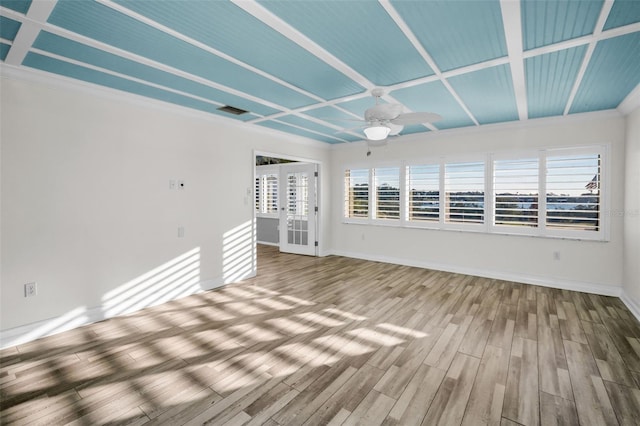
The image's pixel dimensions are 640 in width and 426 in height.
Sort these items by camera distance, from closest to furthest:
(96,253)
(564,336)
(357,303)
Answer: (564,336) → (96,253) → (357,303)

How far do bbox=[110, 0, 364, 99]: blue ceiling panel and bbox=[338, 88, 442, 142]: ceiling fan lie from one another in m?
0.43

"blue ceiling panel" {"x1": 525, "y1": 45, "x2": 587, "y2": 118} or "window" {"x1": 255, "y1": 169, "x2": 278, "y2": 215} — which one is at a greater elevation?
"blue ceiling panel" {"x1": 525, "y1": 45, "x2": 587, "y2": 118}

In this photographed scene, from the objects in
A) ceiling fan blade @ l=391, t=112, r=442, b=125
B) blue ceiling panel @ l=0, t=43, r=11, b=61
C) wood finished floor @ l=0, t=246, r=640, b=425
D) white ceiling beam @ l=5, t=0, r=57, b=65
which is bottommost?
wood finished floor @ l=0, t=246, r=640, b=425

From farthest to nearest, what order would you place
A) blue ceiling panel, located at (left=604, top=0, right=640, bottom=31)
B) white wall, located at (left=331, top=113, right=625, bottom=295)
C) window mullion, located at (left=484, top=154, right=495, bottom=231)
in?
window mullion, located at (left=484, top=154, right=495, bottom=231) → white wall, located at (left=331, top=113, right=625, bottom=295) → blue ceiling panel, located at (left=604, top=0, right=640, bottom=31)

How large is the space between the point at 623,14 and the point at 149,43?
11.1 ft

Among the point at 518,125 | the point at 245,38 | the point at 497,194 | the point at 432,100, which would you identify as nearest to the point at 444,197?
the point at 497,194

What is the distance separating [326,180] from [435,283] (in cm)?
332

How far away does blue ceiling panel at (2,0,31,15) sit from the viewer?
1.90 metres

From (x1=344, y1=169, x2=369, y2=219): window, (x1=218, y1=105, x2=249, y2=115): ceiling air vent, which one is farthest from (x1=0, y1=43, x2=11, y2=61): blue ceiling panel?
(x1=344, y1=169, x2=369, y2=219): window

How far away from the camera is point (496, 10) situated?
200cm

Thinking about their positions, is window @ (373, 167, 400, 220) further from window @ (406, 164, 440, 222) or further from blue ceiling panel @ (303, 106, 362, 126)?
blue ceiling panel @ (303, 106, 362, 126)

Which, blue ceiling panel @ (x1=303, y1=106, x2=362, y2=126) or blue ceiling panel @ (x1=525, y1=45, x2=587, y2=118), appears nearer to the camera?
blue ceiling panel @ (x1=525, y1=45, x2=587, y2=118)

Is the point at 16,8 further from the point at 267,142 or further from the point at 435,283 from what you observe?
the point at 435,283

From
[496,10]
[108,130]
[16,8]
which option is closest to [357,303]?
[496,10]
